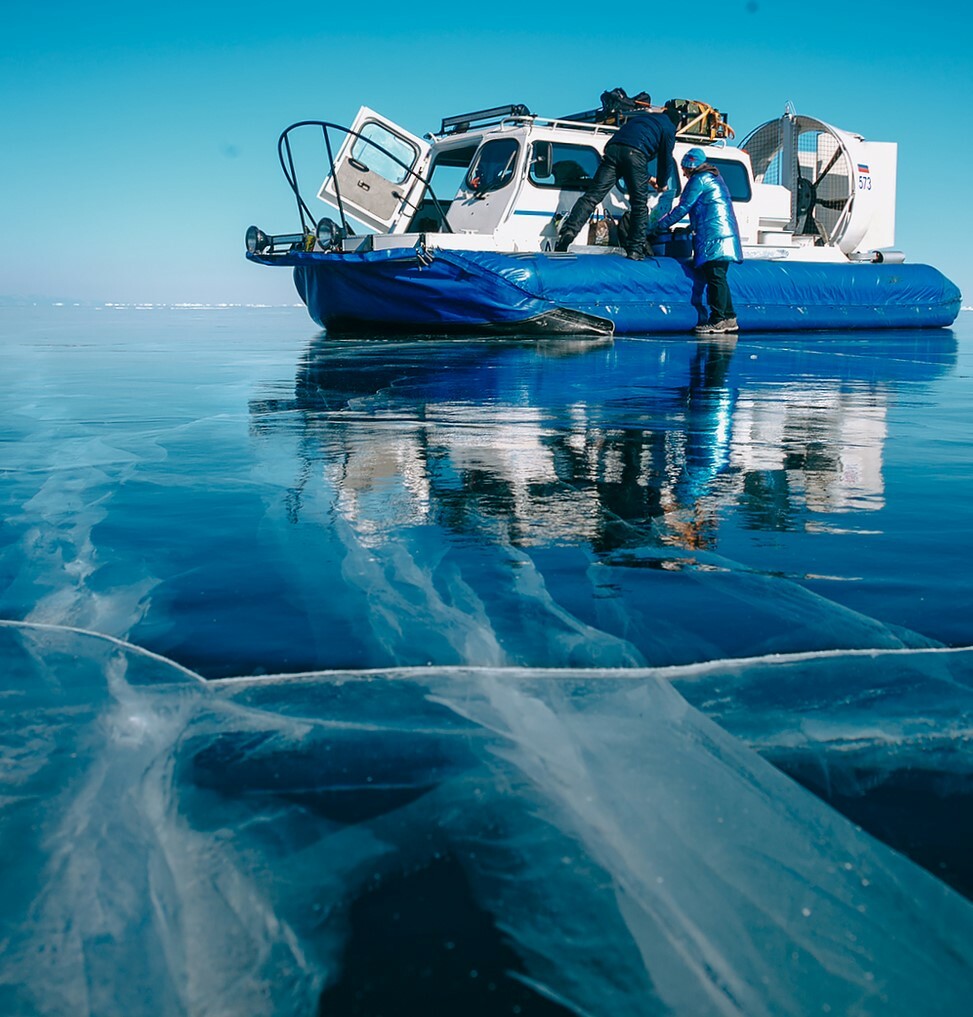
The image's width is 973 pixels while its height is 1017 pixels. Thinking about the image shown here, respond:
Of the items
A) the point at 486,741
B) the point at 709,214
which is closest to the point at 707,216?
the point at 709,214

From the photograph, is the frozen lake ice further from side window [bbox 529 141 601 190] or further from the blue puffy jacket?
side window [bbox 529 141 601 190]

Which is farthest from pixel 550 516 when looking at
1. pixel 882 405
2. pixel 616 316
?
pixel 616 316

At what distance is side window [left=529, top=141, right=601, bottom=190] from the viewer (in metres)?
9.73

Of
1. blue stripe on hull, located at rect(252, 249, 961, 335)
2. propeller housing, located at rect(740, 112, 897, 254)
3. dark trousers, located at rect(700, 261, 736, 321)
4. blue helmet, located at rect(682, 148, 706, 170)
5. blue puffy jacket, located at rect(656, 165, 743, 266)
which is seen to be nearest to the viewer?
blue stripe on hull, located at rect(252, 249, 961, 335)

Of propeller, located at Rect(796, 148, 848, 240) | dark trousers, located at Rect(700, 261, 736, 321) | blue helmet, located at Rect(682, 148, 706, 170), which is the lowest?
dark trousers, located at Rect(700, 261, 736, 321)

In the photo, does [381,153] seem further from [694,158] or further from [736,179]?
[736,179]

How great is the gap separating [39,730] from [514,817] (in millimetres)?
597

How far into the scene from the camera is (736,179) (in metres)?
11.1

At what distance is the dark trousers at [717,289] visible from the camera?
9.59 m

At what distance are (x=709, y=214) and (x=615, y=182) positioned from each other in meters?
0.91

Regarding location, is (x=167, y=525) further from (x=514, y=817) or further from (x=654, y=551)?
(x=514, y=817)

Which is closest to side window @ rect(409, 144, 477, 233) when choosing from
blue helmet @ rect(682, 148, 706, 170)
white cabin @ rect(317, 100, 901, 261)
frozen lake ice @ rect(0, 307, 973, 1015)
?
white cabin @ rect(317, 100, 901, 261)

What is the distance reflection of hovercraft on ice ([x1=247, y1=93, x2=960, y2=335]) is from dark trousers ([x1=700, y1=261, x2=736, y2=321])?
146 millimetres

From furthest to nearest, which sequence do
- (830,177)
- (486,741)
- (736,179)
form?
(830,177) < (736,179) < (486,741)
